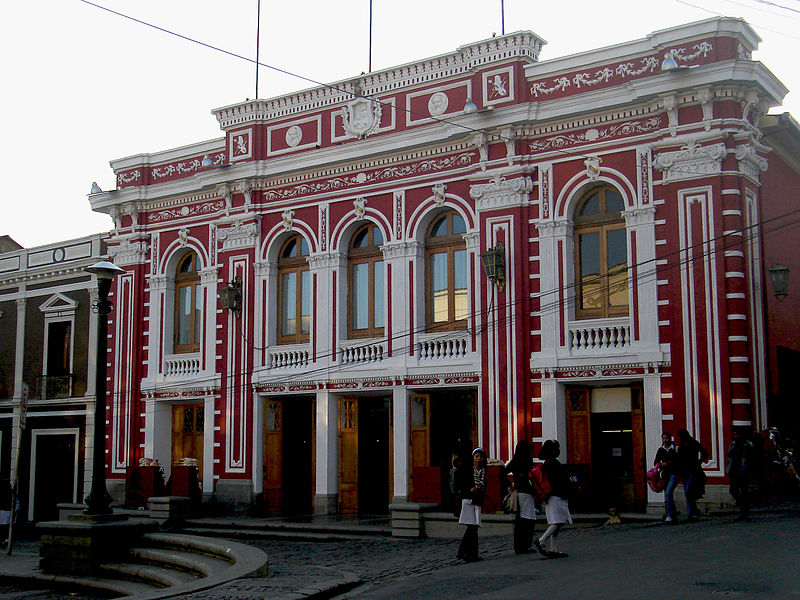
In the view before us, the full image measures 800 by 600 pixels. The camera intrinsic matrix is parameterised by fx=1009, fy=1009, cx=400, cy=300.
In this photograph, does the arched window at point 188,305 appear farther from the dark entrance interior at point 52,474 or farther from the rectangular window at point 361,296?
the dark entrance interior at point 52,474

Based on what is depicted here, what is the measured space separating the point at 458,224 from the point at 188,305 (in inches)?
334

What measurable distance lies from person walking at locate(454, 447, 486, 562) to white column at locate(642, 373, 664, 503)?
5696mm

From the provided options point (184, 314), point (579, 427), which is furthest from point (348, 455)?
point (184, 314)

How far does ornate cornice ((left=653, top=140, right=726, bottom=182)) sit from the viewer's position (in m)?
18.8

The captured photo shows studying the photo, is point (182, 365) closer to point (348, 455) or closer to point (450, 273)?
point (348, 455)

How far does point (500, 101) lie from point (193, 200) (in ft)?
30.5

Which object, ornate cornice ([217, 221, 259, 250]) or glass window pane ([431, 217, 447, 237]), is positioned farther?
ornate cornice ([217, 221, 259, 250])

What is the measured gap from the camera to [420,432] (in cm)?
2252

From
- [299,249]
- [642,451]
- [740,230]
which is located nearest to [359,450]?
[299,249]

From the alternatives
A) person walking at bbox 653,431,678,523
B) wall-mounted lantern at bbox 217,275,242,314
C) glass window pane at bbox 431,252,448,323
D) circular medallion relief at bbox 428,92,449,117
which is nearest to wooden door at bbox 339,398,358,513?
glass window pane at bbox 431,252,448,323

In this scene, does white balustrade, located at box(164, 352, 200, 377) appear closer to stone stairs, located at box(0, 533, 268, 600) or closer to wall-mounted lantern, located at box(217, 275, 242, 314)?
wall-mounted lantern, located at box(217, 275, 242, 314)

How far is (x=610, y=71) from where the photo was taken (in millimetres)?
20344

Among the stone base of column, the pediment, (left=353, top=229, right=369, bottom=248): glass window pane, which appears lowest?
the stone base of column

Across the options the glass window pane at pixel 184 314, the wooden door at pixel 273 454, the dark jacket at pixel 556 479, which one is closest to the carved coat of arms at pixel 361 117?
the glass window pane at pixel 184 314
